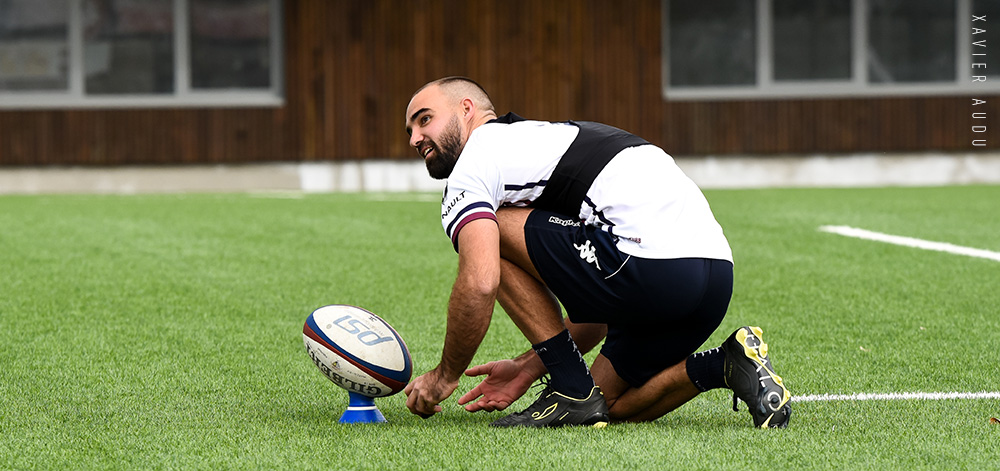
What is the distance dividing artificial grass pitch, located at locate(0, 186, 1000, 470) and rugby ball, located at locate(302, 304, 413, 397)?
0.16 metres

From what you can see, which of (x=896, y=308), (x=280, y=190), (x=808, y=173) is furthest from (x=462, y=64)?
(x=896, y=308)

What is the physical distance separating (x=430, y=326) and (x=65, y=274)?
A: 8.65 ft

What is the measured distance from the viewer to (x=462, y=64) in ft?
52.7

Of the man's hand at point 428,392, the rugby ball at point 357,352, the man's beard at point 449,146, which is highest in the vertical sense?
the man's beard at point 449,146

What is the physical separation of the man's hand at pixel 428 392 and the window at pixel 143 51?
502 inches

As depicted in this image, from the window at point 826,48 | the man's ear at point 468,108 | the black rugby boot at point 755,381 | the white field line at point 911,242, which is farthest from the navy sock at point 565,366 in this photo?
the window at point 826,48

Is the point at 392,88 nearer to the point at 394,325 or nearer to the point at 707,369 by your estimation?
the point at 394,325

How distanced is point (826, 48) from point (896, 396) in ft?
44.3

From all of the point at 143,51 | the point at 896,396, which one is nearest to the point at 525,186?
the point at 896,396

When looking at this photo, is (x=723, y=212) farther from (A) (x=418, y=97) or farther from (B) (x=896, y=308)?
(A) (x=418, y=97)

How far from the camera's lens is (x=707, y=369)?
149 inches

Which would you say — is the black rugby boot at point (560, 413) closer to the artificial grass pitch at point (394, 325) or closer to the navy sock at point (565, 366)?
the navy sock at point (565, 366)

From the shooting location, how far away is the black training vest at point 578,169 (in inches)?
146

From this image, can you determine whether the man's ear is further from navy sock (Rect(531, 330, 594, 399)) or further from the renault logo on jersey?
navy sock (Rect(531, 330, 594, 399))
